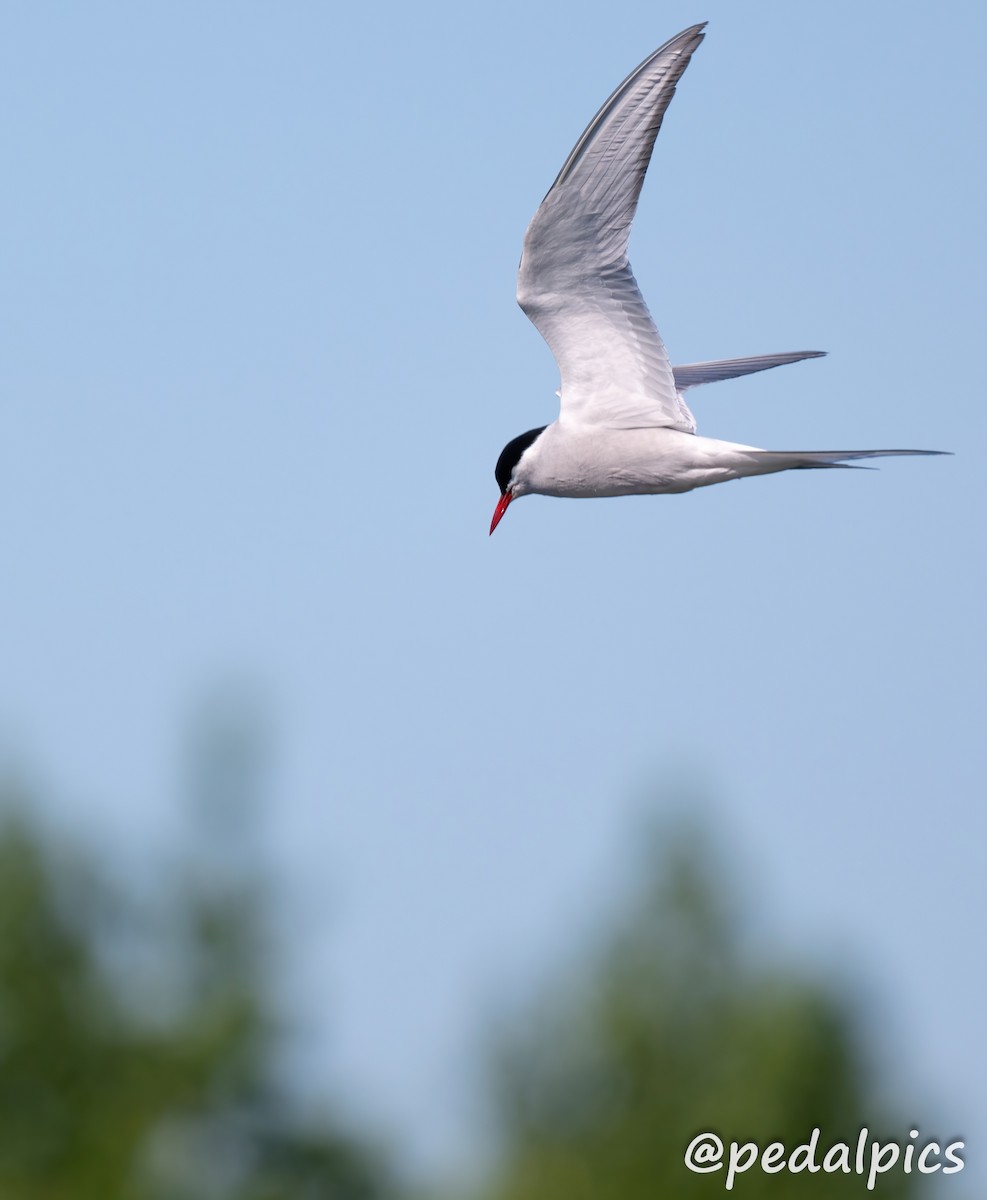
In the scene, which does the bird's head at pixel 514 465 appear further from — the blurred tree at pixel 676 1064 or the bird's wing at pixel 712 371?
the blurred tree at pixel 676 1064

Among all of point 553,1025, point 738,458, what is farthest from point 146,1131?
point 738,458

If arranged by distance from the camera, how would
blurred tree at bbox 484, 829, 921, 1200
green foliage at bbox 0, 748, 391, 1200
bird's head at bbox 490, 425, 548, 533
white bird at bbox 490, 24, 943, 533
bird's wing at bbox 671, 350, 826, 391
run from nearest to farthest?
white bird at bbox 490, 24, 943, 533 < bird's head at bbox 490, 425, 548, 533 < bird's wing at bbox 671, 350, 826, 391 < blurred tree at bbox 484, 829, 921, 1200 < green foliage at bbox 0, 748, 391, 1200

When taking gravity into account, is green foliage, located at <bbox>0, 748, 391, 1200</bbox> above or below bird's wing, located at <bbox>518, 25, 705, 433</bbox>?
below

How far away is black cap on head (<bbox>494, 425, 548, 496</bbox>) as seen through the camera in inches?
359

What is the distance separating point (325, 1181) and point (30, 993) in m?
4.76

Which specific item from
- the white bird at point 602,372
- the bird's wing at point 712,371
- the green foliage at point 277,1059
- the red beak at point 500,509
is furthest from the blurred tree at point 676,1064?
the white bird at point 602,372

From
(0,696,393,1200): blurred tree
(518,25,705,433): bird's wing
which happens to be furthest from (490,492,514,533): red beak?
(0,696,393,1200): blurred tree

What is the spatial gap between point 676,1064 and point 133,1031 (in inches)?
298

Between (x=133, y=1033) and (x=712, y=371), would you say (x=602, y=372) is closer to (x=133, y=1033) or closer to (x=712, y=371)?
(x=712, y=371)

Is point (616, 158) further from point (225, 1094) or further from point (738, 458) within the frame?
point (225, 1094)

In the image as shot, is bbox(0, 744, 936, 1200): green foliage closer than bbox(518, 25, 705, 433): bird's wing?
No

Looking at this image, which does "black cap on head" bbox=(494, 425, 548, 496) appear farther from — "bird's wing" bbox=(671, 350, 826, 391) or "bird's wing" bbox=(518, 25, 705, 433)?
"bird's wing" bbox=(671, 350, 826, 391)

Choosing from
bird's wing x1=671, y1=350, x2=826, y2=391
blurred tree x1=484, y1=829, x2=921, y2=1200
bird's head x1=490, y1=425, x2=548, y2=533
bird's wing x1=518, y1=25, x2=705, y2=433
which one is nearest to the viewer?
bird's wing x1=518, y1=25, x2=705, y2=433

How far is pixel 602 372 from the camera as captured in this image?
8.90 m
